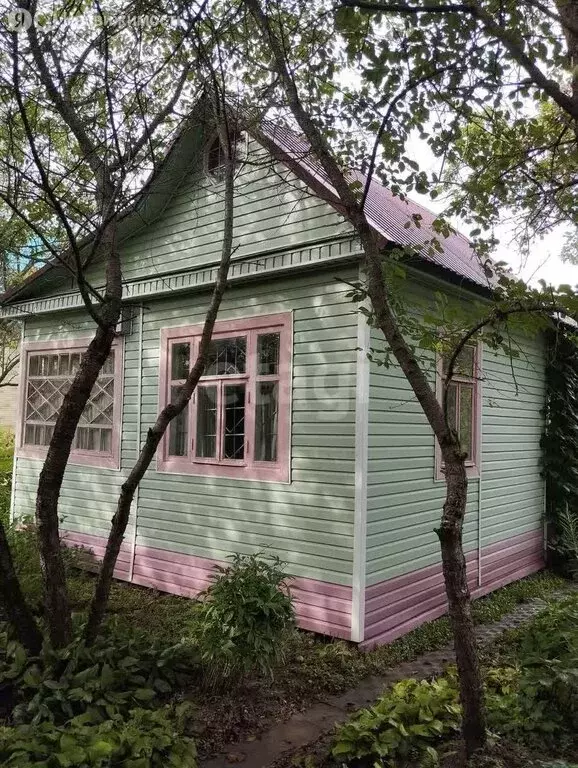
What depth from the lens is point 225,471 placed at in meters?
6.68

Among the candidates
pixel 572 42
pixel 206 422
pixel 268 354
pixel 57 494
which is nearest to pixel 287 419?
pixel 268 354

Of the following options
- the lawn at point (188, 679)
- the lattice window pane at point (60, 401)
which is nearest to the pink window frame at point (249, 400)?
the lattice window pane at point (60, 401)

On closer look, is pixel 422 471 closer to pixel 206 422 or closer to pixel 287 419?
pixel 287 419

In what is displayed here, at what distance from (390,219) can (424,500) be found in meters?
3.10

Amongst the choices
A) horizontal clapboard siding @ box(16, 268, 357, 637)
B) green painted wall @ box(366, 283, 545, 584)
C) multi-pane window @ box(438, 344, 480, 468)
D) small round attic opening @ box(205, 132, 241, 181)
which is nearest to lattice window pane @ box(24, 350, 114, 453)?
horizontal clapboard siding @ box(16, 268, 357, 637)

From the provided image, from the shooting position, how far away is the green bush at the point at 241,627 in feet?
14.4

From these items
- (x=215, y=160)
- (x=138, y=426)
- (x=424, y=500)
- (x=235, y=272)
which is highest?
(x=215, y=160)

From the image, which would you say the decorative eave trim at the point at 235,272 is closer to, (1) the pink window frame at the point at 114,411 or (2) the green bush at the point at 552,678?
(1) the pink window frame at the point at 114,411

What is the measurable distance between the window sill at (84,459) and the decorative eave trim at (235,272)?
6.91ft

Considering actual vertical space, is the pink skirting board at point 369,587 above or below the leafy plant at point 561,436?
below

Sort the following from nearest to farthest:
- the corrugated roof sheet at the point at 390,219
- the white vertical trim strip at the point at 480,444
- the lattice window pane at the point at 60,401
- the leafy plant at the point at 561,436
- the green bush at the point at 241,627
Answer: the green bush at the point at 241,627 → the corrugated roof sheet at the point at 390,219 → the white vertical trim strip at the point at 480,444 → the lattice window pane at the point at 60,401 → the leafy plant at the point at 561,436

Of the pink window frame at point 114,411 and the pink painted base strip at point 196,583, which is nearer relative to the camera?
the pink painted base strip at point 196,583

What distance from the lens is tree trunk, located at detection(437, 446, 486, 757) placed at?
3119mm

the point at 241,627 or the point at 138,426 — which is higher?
the point at 138,426
